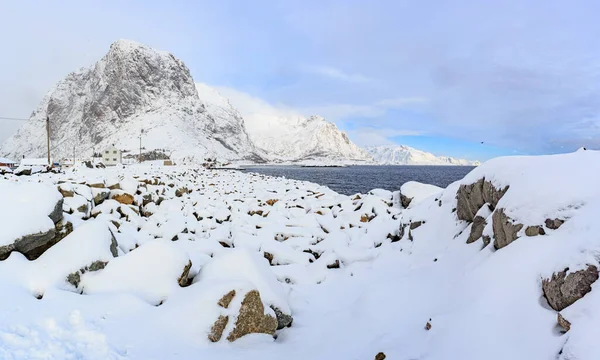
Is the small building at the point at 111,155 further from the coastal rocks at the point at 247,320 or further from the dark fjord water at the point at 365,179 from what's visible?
the coastal rocks at the point at 247,320

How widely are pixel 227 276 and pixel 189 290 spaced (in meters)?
0.89

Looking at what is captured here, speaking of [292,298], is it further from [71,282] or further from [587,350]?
[587,350]

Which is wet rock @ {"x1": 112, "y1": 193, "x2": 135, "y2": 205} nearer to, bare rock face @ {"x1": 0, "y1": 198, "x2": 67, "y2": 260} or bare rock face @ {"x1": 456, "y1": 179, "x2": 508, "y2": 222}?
bare rock face @ {"x1": 0, "y1": 198, "x2": 67, "y2": 260}

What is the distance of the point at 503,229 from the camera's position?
6961 mm

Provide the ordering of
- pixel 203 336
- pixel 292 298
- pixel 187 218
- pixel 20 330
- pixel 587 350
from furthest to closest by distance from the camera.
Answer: pixel 187 218 < pixel 292 298 < pixel 203 336 < pixel 20 330 < pixel 587 350

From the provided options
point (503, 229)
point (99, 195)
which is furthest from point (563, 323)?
point (99, 195)

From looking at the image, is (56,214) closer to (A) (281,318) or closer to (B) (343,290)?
(A) (281,318)

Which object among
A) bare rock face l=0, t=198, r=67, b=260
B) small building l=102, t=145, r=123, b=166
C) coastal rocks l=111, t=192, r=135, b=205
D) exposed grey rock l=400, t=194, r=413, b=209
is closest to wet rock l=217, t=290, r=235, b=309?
bare rock face l=0, t=198, r=67, b=260

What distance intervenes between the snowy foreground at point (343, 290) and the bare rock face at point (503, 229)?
0.04 meters

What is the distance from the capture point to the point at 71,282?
652 cm

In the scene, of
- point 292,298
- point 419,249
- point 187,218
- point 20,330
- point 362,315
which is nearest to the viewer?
point 20,330

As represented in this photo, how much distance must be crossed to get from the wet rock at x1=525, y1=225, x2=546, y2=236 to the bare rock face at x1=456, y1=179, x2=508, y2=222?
1.99m

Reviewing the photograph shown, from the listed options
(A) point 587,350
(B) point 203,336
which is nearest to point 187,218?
(B) point 203,336

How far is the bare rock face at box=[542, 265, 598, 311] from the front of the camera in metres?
4.62
